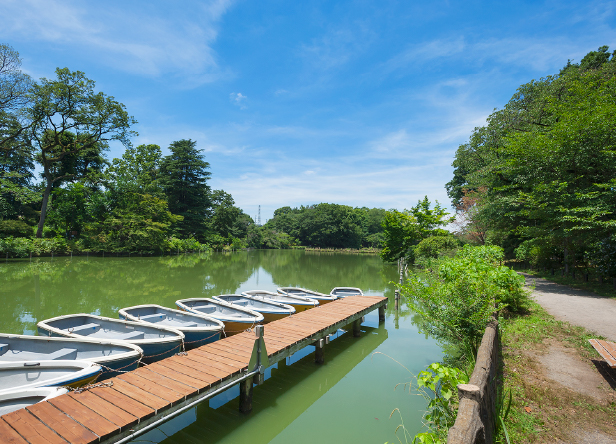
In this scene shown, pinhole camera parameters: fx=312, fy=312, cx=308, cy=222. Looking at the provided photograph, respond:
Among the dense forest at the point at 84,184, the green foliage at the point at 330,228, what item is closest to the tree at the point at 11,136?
the dense forest at the point at 84,184

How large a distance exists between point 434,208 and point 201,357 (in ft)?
83.7

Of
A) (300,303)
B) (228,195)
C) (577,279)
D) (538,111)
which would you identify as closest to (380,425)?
(300,303)

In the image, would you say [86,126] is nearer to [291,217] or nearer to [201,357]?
[201,357]

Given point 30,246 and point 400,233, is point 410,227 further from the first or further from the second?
point 30,246

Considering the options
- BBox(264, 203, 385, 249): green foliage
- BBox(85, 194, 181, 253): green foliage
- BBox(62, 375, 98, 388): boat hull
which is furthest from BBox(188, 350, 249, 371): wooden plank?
BBox(264, 203, 385, 249): green foliage

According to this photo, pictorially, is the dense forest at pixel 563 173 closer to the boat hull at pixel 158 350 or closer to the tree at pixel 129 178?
the boat hull at pixel 158 350

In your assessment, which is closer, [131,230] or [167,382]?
[167,382]

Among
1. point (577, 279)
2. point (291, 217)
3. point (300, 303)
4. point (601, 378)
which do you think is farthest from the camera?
point (291, 217)

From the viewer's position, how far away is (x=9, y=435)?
320 centimetres

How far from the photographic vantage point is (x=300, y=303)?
34.6 ft

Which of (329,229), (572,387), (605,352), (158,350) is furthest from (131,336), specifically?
(329,229)

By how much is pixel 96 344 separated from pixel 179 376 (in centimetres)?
226

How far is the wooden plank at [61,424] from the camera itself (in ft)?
10.5

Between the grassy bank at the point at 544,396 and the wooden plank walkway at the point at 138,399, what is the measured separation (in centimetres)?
375
